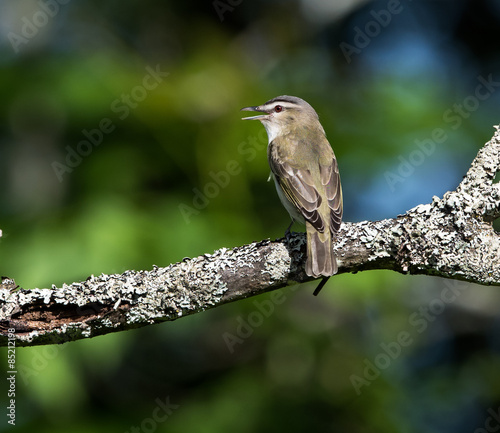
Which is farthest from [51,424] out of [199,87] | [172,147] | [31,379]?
[199,87]

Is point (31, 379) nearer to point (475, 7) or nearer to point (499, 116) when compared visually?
point (499, 116)

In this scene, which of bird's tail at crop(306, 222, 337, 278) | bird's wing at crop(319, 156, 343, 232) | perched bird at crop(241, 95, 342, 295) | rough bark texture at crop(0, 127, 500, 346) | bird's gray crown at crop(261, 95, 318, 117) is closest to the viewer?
rough bark texture at crop(0, 127, 500, 346)

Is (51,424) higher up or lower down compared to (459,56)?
lower down

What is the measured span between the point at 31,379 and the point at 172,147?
2.39 m

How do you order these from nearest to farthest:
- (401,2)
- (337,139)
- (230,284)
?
(230,284), (337,139), (401,2)

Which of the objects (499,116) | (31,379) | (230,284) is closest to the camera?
(230,284)

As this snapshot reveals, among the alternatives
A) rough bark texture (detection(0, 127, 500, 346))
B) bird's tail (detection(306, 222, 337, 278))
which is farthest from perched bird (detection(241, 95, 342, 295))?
rough bark texture (detection(0, 127, 500, 346))

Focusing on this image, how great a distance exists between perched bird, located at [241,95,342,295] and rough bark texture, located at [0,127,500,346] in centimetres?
20

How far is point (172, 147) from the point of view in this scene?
19.9 feet

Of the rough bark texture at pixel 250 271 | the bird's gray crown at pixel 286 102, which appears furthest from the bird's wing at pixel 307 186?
the rough bark texture at pixel 250 271

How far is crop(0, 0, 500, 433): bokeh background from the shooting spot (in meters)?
5.45

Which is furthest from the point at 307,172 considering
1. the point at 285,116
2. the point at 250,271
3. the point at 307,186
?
the point at 250,271

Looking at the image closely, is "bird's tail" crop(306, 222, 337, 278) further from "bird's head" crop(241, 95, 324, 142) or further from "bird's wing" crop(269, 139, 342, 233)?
"bird's head" crop(241, 95, 324, 142)

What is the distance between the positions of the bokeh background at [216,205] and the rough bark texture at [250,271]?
4.12ft
